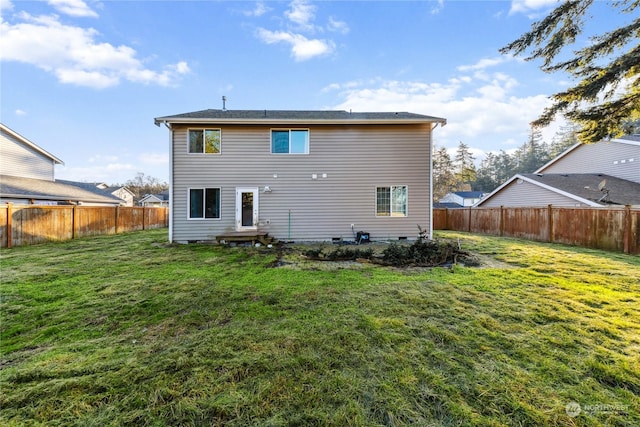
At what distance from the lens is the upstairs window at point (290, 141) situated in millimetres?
9656

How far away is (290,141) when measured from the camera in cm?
968

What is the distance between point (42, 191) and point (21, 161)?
3711 mm

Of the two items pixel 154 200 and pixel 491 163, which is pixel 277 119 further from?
pixel 491 163

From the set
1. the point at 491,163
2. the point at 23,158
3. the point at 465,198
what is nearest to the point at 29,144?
the point at 23,158

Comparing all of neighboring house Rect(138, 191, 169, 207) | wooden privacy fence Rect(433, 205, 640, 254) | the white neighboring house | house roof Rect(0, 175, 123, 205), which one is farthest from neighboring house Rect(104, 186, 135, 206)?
wooden privacy fence Rect(433, 205, 640, 254)

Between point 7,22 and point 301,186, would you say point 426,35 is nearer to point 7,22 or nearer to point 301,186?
point 301,186

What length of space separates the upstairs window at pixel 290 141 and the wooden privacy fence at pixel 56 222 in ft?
29.4

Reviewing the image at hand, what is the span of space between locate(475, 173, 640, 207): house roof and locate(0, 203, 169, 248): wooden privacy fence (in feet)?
74.0

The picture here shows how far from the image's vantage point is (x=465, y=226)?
1502 centimetres

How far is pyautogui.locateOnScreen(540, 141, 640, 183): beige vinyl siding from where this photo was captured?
45.1 feet

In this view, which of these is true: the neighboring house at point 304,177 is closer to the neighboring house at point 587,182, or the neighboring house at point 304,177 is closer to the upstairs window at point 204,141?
the upstairs window at point 204,141

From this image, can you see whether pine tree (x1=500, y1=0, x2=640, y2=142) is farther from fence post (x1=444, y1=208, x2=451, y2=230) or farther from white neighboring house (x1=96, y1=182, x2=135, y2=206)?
white neighboring house (x1=96, y1=182, x2=135, y2=206)
